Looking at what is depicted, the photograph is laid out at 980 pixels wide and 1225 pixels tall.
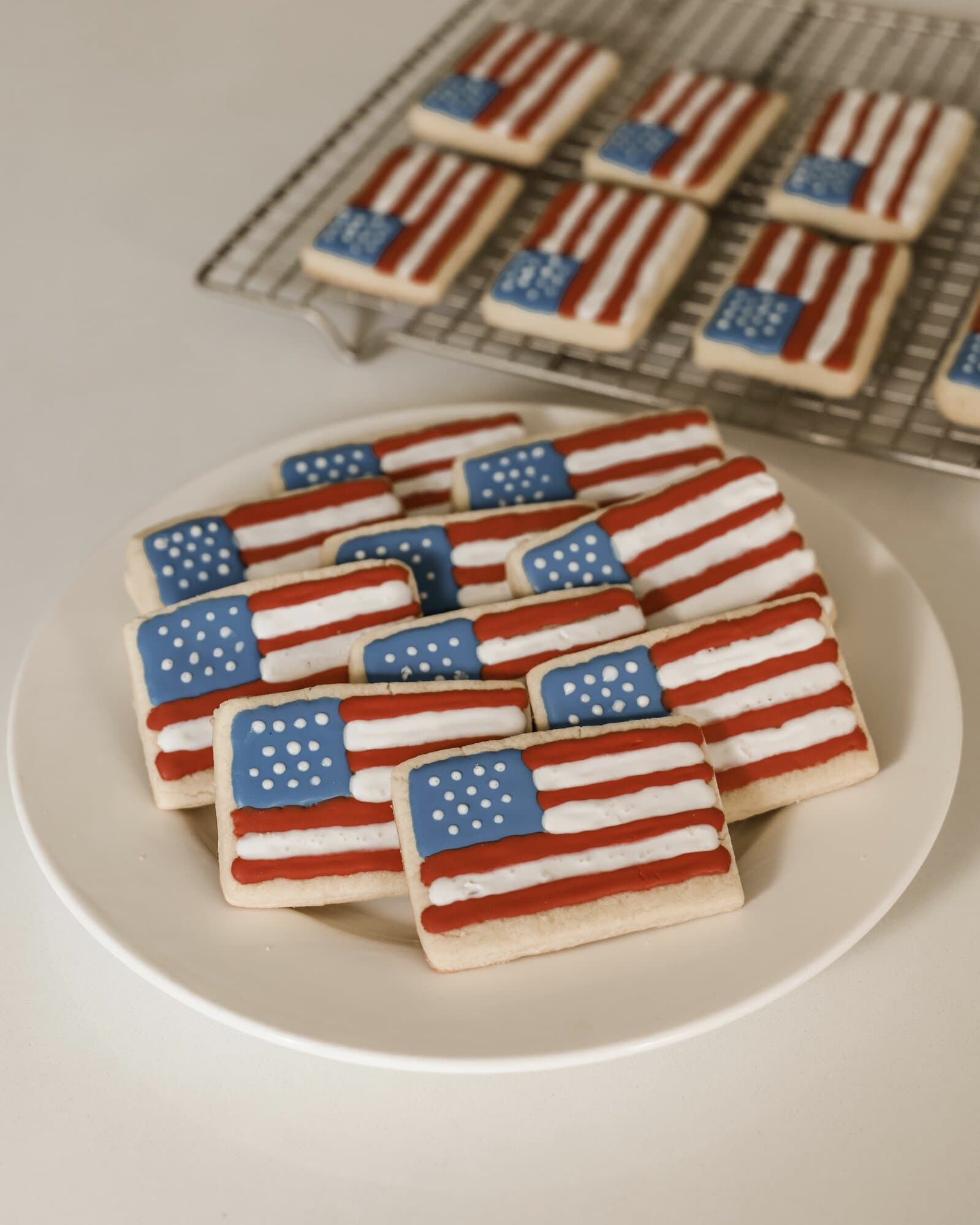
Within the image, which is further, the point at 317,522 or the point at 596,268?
the point at 596,268

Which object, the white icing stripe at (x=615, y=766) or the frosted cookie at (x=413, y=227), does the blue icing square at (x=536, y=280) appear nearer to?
the frosted cookie at (x=413, y=227)

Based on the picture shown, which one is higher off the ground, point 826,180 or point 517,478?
point 826,180

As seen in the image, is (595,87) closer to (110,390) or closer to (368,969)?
(110,390)

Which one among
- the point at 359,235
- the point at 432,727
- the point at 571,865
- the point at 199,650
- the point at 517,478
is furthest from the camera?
the point at 359,235

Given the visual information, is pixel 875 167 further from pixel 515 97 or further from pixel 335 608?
pixel 335 608

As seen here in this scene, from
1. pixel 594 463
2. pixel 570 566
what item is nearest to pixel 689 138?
pixel 594 463

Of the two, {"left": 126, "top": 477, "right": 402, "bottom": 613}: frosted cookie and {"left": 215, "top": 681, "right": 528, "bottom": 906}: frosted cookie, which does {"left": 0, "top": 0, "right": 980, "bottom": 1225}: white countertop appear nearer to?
{"left": 215, "top": 681, "right": 528, "bottom": 906}: frosted cookie

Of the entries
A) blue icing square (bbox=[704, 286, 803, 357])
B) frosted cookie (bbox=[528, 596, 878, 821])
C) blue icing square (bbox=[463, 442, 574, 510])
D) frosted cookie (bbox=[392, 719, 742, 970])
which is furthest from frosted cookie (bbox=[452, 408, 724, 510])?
frosted cookie (bbox=[392, 719, 742, 970])

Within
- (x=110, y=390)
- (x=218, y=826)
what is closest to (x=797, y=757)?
(x=218, y=826)
